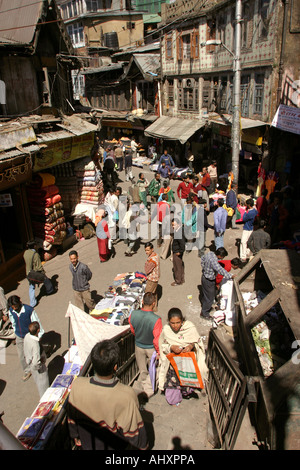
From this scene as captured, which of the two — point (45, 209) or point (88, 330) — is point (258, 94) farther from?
point (88, 330)

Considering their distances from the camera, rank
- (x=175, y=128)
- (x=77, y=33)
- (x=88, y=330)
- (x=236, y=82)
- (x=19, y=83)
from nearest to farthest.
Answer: (x=88, y=330)
(x=19, y=83)
(x=236, y=82)
(x=175, y=128)
(x=77, y=33)

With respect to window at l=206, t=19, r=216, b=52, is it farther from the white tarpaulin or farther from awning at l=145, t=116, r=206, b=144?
the white tarpaulin

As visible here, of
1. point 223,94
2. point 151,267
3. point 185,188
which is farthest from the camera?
point 223,94

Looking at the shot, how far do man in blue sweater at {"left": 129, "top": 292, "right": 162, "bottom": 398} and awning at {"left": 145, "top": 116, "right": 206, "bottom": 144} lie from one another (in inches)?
680

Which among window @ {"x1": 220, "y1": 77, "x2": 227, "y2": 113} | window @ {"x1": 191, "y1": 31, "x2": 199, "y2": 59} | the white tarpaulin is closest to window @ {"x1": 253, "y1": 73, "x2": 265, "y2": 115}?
window @ {"x1": 220, "y1": 77, "x2": 227, "y2": 113}

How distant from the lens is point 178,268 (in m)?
9.64

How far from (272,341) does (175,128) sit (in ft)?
65.7

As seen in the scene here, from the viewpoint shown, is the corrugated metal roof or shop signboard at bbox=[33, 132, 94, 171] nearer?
shop signboard at bbox=[33, 132, 94, 171]

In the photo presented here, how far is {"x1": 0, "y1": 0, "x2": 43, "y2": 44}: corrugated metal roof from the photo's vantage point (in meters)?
12.2

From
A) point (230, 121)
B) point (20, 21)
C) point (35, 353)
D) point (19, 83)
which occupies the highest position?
point (20, 21)

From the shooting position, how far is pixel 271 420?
13.4 ft

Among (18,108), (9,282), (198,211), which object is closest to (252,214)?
(198,211)

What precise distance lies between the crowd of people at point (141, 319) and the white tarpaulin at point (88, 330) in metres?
0.57

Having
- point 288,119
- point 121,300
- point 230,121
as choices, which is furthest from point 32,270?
point 230,121
